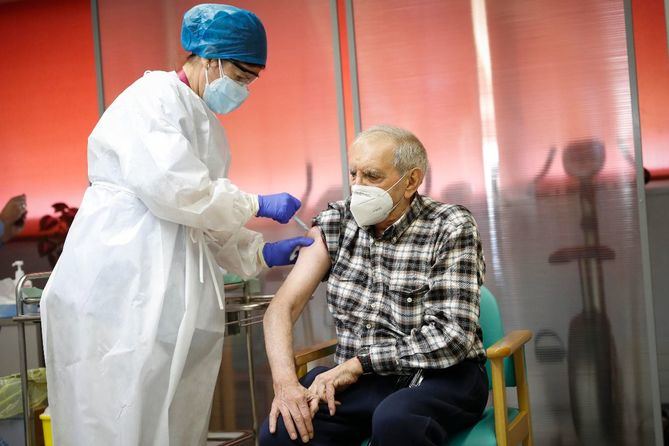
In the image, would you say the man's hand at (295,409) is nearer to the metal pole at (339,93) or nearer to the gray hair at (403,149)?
the gray hair at (403,149)

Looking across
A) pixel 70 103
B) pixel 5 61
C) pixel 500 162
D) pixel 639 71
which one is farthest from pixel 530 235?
pixel 5 61

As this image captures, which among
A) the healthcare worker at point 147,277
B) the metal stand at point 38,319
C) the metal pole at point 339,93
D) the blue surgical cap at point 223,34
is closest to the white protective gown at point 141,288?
the healthcare worker at point 147,277

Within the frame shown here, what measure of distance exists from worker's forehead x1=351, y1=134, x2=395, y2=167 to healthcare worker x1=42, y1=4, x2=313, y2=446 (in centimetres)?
26

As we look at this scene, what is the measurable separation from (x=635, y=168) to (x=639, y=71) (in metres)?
0.38

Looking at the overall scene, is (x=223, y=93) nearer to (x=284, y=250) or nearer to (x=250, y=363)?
(x=284, y=250)

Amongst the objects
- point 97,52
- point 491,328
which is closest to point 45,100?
point 97,52

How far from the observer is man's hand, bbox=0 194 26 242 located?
386 centimetres

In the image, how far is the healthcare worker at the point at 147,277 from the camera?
7.03ft

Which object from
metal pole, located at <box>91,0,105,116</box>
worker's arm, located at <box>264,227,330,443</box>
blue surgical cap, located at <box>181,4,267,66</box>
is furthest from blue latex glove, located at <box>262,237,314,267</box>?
metal pole, located at <box>91,0,105,116</box>

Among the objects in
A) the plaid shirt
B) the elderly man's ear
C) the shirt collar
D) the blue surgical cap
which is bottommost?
the plaid shirt

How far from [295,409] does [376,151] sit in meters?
0.74

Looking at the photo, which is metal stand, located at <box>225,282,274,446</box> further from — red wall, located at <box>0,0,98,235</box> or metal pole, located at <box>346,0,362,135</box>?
red wall, located at <box>0,0,98,235</box>

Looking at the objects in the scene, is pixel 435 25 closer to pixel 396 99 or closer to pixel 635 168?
pixel 396 99

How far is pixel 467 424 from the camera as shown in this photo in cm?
215
